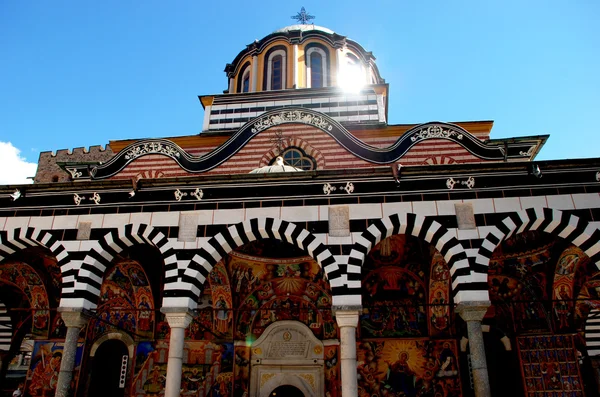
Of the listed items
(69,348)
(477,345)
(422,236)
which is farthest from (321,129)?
(69,348)

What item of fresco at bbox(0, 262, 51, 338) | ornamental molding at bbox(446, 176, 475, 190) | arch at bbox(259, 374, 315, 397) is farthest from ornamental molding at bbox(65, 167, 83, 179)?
ornamental molding at bbox(446, 176, 475, 190)

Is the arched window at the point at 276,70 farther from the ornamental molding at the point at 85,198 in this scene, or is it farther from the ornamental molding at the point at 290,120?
the ornamental molding at the point at 85,198

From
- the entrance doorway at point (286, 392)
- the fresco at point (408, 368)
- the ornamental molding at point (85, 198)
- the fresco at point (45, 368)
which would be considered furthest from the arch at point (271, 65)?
the fresco at point (45, 368)

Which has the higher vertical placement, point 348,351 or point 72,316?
point 72,316

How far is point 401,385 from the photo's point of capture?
33.0 ft

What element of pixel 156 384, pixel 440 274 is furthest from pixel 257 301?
pixel 440 274

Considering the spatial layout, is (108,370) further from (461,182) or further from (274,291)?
(461,182)

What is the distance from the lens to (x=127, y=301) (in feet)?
37.5

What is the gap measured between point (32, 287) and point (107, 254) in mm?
4018

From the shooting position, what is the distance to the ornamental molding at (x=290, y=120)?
12.0m

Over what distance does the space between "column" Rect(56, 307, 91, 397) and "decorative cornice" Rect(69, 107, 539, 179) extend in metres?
4.33

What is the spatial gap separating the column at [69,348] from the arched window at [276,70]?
10.8 m

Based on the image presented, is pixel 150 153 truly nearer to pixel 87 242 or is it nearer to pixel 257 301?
pixel 87 242

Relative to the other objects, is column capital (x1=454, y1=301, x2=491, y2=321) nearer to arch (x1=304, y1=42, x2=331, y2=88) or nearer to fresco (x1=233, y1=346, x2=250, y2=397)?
fresco (x1=233, y1=346, x2=250, y2=397)
